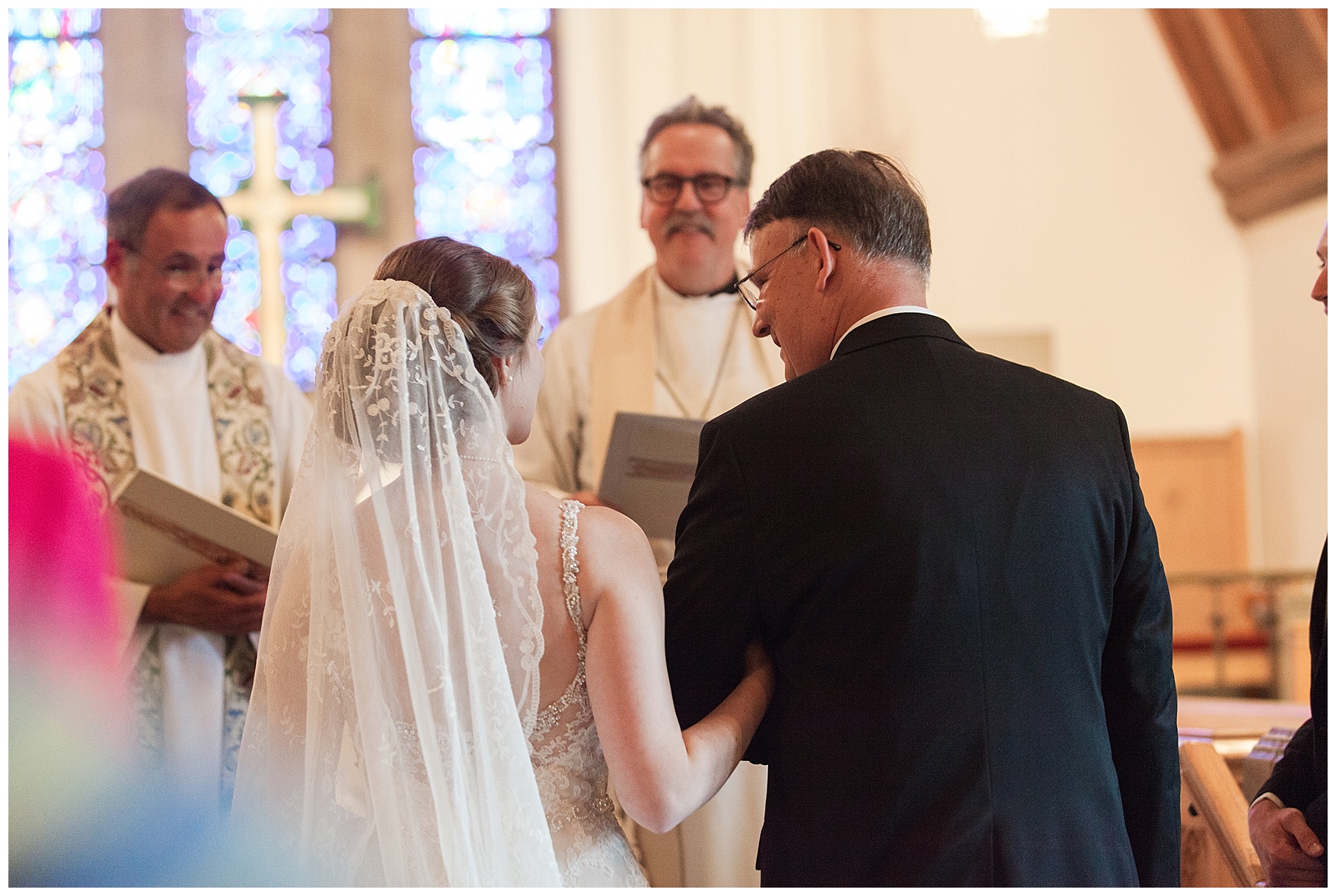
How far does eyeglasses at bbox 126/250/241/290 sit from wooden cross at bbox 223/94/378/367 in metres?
4.06

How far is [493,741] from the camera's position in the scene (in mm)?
1868

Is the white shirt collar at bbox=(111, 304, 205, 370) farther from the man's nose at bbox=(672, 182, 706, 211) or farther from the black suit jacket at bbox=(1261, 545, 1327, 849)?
the black suit jacket at bbox=(1261, 545, 1327, 849)

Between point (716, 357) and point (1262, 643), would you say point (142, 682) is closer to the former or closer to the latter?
point (716, 357)

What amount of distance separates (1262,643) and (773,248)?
705cm

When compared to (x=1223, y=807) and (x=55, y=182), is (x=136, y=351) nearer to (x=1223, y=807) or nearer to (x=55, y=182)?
(x=1223, y=807)

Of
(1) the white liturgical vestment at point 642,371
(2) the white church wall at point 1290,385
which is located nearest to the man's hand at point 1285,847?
(1) the white liturgical vestment at point 642,371

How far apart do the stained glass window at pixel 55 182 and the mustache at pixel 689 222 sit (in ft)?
17.2

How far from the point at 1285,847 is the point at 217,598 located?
242cm

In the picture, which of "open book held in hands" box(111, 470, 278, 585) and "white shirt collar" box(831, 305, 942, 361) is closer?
"white shirt collar" box(831, 305, 942, 361)

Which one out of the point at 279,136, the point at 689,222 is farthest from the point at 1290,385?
the point at 279,136

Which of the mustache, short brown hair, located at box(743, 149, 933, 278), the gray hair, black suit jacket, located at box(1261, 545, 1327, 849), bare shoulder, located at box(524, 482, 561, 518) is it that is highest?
the gray hair

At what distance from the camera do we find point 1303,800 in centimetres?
224

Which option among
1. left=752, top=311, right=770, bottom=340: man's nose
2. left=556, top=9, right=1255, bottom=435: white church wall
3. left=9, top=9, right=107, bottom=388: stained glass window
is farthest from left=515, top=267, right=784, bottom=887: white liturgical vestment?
left=9, top=9, right=107, bottom=388: stained glass window

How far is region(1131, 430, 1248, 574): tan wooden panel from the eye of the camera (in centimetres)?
818
